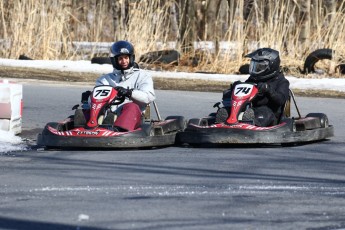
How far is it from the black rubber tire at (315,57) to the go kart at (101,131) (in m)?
8.00

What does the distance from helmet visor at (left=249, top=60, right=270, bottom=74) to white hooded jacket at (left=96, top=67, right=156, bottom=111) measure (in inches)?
44.6

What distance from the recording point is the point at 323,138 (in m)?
12.3

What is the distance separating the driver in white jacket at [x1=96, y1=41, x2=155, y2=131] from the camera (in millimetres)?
11633

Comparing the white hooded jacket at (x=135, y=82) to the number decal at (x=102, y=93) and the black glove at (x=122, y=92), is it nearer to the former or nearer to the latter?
the black glove at (x=122, y=92)

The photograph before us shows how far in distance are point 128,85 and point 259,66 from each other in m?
1.46

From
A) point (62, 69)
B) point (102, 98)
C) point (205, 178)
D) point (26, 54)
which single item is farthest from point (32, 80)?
point (205, 178)

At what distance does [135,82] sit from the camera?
12.4 m

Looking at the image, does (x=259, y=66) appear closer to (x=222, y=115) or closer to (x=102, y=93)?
(x=222, y=115)

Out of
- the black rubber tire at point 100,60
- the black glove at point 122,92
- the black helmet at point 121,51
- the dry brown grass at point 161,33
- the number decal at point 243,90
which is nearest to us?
the black glove at point 122,92

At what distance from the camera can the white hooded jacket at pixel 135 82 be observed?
39.6ft

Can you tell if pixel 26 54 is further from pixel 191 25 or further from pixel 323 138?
Result: pixel 323 138

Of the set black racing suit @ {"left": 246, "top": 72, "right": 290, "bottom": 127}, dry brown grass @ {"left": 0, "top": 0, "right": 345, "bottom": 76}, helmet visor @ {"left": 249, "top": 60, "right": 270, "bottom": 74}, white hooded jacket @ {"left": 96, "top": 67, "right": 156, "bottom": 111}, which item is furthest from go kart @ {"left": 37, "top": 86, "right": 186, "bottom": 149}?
dry brown grass @ {"left": 0, "top": 0, "right": 345, "bottom": 76}

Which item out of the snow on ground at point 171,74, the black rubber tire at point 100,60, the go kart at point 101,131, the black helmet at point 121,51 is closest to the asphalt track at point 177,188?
the go kart at point 101,131

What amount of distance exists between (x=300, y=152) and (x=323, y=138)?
1011 mm
